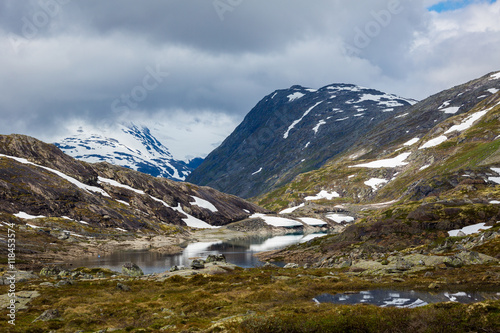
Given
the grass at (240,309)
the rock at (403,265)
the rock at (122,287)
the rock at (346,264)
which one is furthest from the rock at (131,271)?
the rock at (403,265)

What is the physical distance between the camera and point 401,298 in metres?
40.1

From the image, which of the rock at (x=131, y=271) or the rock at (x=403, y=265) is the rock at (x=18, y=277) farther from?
the rock at (x=403, y=265)

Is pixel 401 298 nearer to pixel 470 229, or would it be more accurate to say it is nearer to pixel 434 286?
pixel 434 286

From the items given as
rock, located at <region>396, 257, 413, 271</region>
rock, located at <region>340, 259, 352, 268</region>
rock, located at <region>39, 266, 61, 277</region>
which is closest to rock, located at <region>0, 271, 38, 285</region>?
rock, located at <region>39, 266, 61, 277</region>

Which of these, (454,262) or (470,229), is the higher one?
(470,229)

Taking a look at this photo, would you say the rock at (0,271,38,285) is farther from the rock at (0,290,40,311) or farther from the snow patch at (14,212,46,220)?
the snow patch at (14,212,46,220)

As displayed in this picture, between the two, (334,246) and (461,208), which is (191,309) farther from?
(461,208)

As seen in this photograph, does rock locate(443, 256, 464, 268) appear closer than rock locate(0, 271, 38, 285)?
Yes

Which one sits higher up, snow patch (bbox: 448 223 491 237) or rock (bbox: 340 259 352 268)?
snow patch (bbox: 448 223 491 237)

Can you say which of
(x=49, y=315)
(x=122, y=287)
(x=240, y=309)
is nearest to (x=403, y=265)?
(x=240, y=309)

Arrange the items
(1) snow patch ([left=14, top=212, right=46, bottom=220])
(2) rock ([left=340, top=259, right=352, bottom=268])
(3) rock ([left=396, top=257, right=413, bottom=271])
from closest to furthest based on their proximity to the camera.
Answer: (3) rock ([left=396, top=257, right=413, bottom=271])
(2) rock ([left=340, top=259, right=352, bottom=268])
(1) snow patch ([left=14, top=212, right=46, bottom=220])

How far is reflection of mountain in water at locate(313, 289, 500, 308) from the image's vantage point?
122 feet

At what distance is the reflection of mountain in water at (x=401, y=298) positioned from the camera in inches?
1465

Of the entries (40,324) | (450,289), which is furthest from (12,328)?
(450,289)
